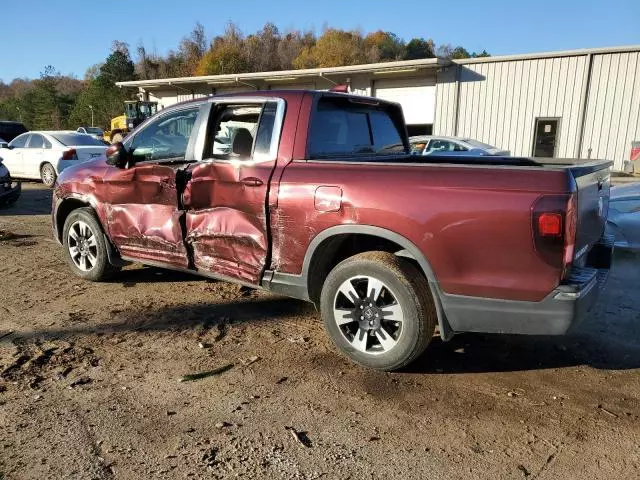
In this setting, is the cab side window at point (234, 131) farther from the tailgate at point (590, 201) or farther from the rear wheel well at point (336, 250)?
the tailgate at point (590, 201)

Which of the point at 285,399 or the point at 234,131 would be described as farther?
the point at 234,131

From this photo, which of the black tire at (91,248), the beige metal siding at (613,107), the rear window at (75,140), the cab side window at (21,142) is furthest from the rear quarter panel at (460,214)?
the beige metal siding at (613,107)

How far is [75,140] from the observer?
47.1ft

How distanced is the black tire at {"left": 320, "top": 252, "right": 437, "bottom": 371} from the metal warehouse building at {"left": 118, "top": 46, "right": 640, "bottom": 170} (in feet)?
64.7

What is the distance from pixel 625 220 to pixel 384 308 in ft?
12.8

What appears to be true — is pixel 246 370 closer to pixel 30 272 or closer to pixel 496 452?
pixel 496 452

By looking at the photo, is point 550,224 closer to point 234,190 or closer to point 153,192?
point 234,190

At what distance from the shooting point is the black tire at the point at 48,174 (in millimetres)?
14227

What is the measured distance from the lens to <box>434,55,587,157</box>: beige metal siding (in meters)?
20.1

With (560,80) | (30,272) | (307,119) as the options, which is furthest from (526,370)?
(560,80)

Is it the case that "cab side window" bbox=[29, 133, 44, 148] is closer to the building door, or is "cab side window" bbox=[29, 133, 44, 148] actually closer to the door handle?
the door handle

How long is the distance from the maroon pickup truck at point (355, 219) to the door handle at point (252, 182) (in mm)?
12

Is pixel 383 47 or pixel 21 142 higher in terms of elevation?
pixel 383 47

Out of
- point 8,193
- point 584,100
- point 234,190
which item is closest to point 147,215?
point 234,190
